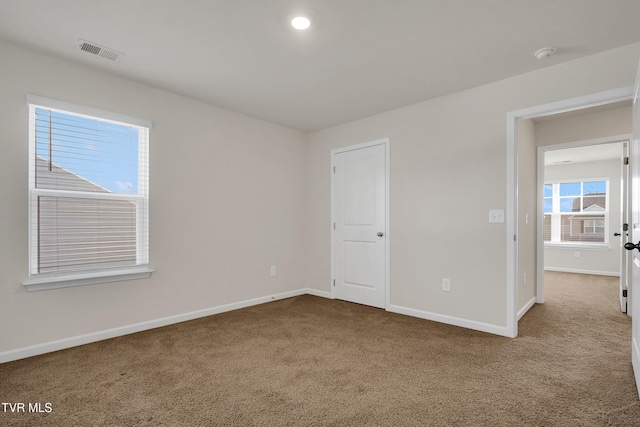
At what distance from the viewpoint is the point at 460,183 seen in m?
3.37

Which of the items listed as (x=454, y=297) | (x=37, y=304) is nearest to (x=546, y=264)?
(x=454, y=297)

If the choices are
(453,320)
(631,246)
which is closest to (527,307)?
(453,320)

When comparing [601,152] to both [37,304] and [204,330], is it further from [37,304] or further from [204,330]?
[37,304]

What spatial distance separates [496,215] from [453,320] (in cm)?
115

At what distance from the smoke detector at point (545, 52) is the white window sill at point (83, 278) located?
389 centimetres

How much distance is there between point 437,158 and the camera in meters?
3.54

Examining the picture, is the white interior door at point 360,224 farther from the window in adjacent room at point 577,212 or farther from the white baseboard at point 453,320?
the window in adjacent room at point 577,212

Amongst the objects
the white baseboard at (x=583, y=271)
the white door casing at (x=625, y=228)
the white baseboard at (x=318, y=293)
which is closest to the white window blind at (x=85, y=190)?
the white baseboard at (x=318, y=293)

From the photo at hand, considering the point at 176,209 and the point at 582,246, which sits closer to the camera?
the point at 176,209

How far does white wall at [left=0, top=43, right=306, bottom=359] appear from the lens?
99.4 inches

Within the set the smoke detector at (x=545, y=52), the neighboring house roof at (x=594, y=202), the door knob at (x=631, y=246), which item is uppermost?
the smoke detector at (x=545, y=52)

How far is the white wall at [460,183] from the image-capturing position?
2.82 m

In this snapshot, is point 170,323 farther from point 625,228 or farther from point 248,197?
point 625,228

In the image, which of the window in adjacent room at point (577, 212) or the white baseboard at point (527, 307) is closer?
the white baseboard at point (527, 307)
